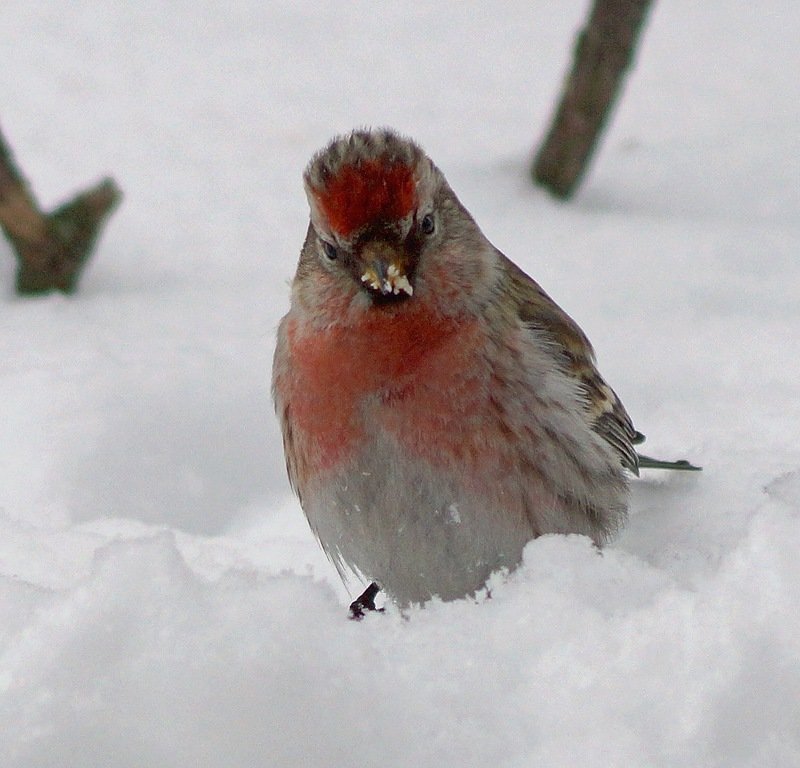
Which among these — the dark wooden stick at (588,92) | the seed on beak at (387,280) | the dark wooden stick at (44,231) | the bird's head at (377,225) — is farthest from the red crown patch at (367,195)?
the dark wooden stick at (588,92)

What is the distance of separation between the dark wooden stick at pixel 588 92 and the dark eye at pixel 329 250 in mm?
3518

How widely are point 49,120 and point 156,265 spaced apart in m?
1.65

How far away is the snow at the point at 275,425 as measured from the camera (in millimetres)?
1514

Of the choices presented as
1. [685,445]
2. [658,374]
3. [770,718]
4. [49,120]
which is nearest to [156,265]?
[49,120]

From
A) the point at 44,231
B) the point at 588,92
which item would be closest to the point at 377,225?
the point at 44,231

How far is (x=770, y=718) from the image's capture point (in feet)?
4.93

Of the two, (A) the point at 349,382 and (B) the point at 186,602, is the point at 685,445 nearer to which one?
(A) the point at 349,382

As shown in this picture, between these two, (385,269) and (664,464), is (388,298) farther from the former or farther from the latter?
(664,464)

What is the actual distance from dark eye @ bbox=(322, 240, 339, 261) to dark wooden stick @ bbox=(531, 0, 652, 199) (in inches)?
138

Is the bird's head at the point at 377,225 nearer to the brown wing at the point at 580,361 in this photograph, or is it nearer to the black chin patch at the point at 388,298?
the black chin patch at the point at 388,298

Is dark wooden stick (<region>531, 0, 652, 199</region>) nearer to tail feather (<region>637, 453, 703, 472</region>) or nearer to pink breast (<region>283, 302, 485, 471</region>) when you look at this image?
tail feather (<region>637, 453, 703, 472</region>)

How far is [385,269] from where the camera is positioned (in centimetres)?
272

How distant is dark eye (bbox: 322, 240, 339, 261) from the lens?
285cm

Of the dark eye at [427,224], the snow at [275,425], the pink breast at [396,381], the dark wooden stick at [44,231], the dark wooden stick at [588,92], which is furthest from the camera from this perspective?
the dark wooden stick at [588,92]
